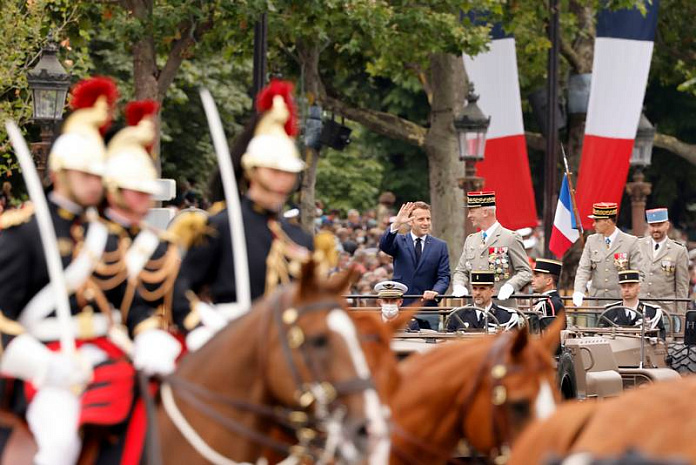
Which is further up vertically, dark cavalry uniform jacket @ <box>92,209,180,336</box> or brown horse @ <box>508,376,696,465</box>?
dark cavalry uniform jacket @ <box>92,209,180,336</box>

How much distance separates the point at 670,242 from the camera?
714 inches

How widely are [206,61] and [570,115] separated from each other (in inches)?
349

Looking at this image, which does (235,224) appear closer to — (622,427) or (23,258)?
Answer: (23,258)

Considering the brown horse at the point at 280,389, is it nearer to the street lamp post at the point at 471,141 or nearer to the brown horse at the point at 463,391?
the brown horse at the point at 463,391

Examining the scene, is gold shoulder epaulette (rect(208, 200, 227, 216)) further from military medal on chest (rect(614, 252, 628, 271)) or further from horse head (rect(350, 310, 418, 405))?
military medal on chest (rect(614, 252, 628, 271))

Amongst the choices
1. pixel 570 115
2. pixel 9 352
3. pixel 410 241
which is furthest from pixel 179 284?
pixel 570 115

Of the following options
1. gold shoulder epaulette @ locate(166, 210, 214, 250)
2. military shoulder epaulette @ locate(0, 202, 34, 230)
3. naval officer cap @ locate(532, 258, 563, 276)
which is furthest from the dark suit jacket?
military shoulder epaulette @ locate(0, 202, 34, 230)

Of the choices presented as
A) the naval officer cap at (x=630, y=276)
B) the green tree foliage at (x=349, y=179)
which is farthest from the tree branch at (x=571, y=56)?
the naval officer cap at (x=630, y=276)

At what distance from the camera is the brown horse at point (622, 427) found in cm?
559

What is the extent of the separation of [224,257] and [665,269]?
11.4 meters

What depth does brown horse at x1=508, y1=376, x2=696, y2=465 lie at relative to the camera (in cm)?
559

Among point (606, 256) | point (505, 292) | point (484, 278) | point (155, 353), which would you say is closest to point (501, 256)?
point (505, 292)

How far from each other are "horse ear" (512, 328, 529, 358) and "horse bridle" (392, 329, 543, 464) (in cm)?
4

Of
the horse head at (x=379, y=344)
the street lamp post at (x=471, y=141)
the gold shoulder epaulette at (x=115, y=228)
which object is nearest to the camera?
the horse head at (x=379, y=344)
